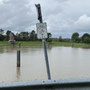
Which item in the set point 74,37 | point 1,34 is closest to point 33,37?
point 1,34

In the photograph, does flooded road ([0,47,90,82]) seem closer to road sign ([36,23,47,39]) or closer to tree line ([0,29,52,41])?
road sign ([36,23,47,39])

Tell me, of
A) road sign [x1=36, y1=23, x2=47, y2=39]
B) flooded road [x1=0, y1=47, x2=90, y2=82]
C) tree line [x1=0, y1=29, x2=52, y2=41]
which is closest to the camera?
road sign [x1=36, y1=23, x2=47, y2=39]

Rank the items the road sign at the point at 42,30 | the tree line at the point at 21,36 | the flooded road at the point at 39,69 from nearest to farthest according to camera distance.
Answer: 1. the road sign at the point at 42,30
2. the flooded road at the point at 39,69
3. the tree line at the point at 21,36

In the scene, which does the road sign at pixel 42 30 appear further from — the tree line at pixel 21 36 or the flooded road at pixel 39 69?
the tree line at pixel 21 36

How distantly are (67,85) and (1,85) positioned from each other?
0.84m

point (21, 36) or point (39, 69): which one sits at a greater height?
point (21, 36)

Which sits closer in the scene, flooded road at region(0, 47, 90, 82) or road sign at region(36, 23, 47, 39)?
road sign at region(36, 23, 47, 39)

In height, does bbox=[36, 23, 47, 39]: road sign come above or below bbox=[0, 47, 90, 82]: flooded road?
above

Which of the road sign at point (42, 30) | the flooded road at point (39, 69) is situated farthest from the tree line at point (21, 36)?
the road sign at point (42, 30)

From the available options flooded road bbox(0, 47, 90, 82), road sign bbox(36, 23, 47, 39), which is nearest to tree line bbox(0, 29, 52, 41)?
flooded road bbox(0, 47, 90, 82)

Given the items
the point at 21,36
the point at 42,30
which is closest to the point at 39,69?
the point at 42,30

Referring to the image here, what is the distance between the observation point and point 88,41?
2261 inches

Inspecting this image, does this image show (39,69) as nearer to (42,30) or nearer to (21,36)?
(42,30)

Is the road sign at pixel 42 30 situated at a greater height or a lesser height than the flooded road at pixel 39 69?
greater
